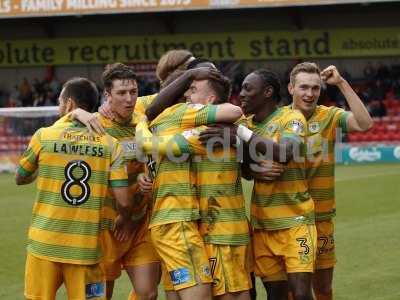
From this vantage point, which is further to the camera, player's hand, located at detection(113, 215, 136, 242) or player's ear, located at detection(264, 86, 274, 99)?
player's hand, located at detection(113, 215, 136, 242)

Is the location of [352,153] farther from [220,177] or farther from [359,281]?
[220,177]

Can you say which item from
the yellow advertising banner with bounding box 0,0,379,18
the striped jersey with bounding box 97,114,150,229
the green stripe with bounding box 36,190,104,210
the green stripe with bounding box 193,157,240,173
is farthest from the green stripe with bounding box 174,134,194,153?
the yellow advertising banner with bounding box 0,0,379,18

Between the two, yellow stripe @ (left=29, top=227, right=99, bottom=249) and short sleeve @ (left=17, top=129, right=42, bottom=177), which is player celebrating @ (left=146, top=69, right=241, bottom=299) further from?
short sleeve @ (left=17, top=129, right=42, bottom=177)

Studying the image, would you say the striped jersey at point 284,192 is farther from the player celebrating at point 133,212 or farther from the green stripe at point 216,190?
the player celebrating at point 133,212

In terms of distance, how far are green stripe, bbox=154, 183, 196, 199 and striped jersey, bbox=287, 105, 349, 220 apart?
4.76 feet

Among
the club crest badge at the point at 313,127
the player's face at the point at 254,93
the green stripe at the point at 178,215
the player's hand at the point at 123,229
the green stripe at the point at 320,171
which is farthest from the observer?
the club crest badge at the point at 313,127

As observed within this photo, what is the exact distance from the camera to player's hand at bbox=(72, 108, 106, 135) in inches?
247

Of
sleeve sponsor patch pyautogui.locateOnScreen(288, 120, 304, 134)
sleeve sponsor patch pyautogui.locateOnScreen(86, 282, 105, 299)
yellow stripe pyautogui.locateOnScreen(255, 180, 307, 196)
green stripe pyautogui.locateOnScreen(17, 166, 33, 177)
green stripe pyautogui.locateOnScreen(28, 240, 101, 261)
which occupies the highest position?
sleeve sponsor patch pyautogui.locateOnScreen(288, 120, 304, 134)

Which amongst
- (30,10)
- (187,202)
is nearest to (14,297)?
(187,202)

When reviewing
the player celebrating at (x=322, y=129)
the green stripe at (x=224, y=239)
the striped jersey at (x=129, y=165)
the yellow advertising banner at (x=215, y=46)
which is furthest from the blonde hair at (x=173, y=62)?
the yellow advertising banner at (x=215, y=46)

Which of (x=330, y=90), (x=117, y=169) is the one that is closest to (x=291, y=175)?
(x=117, y=169)

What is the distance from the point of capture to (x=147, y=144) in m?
6.27

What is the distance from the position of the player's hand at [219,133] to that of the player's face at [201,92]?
216mm

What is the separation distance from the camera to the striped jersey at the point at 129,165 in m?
6.79
